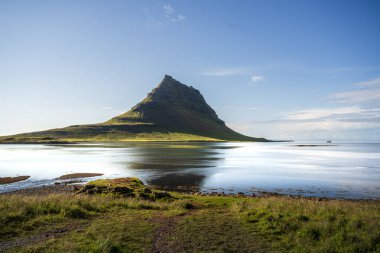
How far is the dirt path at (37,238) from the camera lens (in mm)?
13704

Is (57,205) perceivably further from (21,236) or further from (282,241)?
(282,241)

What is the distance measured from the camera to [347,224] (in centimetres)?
1648

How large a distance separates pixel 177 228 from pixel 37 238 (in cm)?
817

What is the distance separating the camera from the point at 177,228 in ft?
56.9

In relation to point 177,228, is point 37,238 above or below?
above

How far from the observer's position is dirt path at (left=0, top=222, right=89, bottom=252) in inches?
540

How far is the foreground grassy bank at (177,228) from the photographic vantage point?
13712mm

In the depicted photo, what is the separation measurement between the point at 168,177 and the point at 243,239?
37297mm

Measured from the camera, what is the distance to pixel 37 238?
14.9 m

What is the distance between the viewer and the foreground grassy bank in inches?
540

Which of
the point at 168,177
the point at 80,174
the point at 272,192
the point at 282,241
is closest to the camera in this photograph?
the point at 282,241

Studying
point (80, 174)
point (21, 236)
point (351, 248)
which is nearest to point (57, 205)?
point (21, 236)

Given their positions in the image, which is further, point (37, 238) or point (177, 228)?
point (177, 228)

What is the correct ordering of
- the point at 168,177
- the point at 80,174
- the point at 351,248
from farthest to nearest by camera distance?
the point at 80,174 → the point at 168,177 → the point at 351,248
